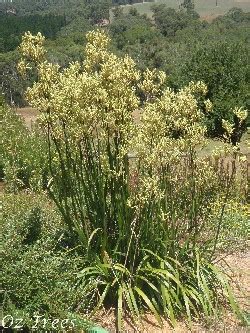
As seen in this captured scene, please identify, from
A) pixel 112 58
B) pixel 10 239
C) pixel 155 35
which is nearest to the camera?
pixel 112 58

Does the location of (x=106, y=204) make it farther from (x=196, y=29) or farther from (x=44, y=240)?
(x=196, y=29)

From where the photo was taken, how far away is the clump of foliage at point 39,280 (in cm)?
416

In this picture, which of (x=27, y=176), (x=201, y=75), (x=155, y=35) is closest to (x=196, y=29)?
(x=155, y=35)

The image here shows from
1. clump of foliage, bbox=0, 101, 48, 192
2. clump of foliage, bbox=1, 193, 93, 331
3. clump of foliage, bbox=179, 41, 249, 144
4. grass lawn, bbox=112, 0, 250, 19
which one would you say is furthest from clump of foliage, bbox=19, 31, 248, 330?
grass lawn, bbox=112, 0, 250, 19

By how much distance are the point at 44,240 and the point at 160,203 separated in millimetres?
1299

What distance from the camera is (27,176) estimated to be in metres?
10.5

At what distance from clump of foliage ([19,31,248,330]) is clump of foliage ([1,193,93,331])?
0.19 metres

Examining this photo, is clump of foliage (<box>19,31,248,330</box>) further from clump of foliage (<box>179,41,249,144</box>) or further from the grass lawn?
the grass lawn

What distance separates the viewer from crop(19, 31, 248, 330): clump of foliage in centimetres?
425

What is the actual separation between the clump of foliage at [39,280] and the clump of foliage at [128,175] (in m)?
0.19

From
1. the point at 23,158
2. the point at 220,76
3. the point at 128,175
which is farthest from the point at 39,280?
the point at 220,76

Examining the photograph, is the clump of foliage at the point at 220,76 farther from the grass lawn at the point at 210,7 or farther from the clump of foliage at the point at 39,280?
the grass lawn at the point at 210,7

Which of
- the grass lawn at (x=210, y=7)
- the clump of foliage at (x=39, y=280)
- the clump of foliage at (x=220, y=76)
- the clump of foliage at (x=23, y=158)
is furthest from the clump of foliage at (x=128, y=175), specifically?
the grass lawn at (x=210, y=7)

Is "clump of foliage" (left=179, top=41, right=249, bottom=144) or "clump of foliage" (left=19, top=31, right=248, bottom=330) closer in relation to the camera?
"clump of foliage" (left=19, top=31, right=248, bottom=330)
